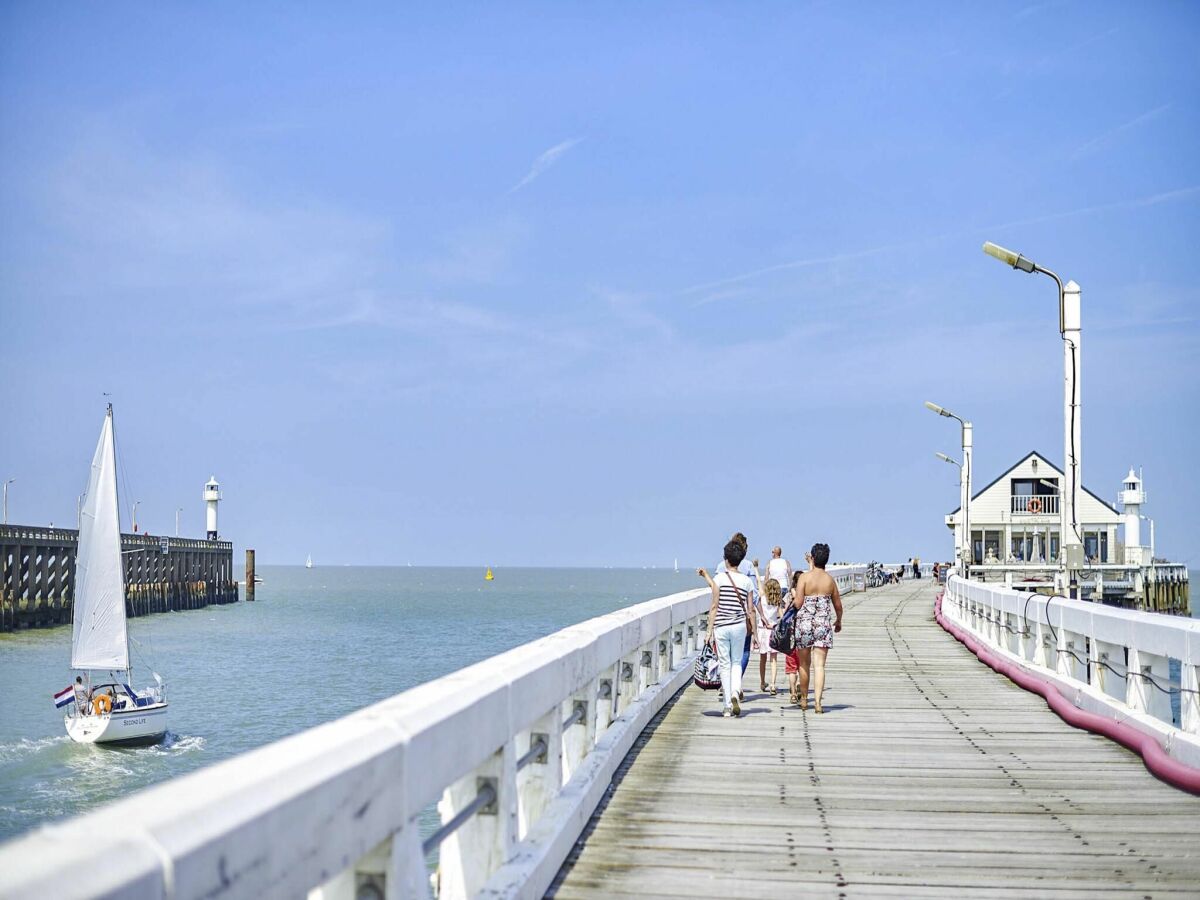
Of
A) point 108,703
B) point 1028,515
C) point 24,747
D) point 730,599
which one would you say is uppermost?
point 1028,515

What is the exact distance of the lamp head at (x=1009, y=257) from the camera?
22.5 m

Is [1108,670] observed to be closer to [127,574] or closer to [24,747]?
[24,747]

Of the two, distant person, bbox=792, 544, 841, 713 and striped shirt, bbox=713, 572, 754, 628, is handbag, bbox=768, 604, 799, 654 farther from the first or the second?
striped shirt, bbox=713, 572, 754, 628

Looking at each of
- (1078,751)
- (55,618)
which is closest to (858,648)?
(1078,751)

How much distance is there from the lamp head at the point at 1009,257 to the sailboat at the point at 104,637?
29801 mm

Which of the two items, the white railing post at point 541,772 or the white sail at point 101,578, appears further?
the white sail at point 101,578

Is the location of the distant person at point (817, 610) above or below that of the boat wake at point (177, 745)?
above

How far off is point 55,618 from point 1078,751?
87874mm

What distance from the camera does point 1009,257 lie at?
75.3 feet

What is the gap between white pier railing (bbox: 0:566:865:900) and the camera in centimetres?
270

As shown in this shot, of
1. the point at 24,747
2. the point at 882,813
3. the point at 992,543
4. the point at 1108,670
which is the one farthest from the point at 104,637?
the point at 992,543

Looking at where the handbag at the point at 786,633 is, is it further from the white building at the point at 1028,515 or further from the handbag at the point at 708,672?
the white building at the point at 1028,515

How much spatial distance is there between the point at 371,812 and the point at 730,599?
33.8 feet

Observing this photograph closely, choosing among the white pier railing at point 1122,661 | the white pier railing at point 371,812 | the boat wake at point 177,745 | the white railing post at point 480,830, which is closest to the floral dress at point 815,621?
the white pier railing at point 1122,661
